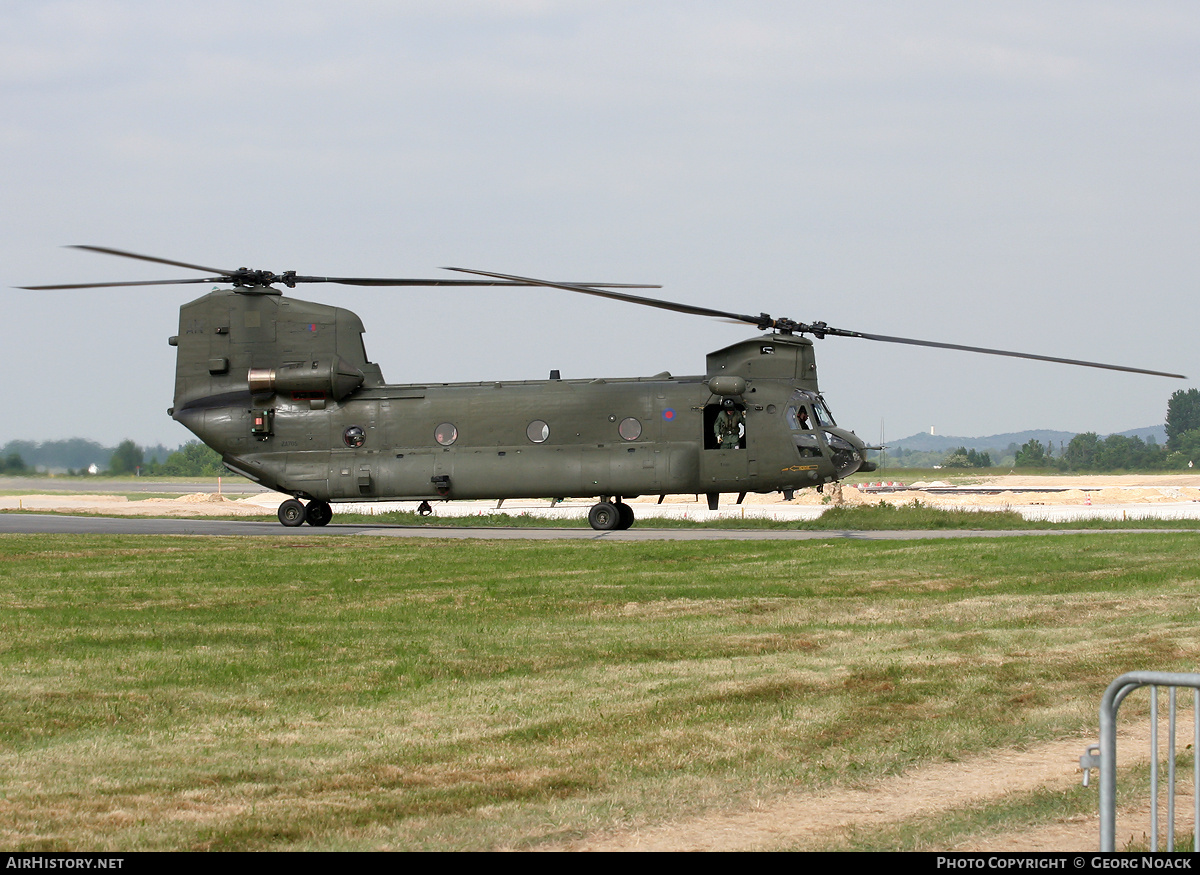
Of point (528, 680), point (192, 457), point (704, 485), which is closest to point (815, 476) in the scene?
point (704, 485)

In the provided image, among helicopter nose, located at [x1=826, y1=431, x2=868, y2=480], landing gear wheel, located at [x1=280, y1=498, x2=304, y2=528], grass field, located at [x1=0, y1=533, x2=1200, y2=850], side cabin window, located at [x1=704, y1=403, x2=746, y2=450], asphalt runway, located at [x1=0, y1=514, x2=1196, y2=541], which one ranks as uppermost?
side cabin window, located at [x1=704, y1=403, x2=746, y2=450]

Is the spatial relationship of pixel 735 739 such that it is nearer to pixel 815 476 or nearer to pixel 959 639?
pixel 959 639

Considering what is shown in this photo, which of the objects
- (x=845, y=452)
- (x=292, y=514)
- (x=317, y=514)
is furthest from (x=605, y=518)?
(x=292, y=514)

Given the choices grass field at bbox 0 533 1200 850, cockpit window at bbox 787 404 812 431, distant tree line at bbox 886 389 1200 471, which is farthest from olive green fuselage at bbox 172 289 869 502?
distant tree line at bbox 886 389 1200 471

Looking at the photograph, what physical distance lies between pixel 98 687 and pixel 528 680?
360 centimetres

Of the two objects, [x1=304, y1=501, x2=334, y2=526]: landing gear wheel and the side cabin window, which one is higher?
the side cabin window

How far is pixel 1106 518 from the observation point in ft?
120

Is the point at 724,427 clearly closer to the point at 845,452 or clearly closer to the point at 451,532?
the point at 845,452

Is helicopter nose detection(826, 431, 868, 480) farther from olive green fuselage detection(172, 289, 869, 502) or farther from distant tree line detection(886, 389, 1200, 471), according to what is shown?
distant tree line detection(886, 389, 1200, 471)

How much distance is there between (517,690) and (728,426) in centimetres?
1930

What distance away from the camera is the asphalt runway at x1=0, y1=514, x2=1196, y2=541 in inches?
1140

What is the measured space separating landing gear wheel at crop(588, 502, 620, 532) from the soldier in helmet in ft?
11.6

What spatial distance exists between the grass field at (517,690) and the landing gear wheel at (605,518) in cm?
1140

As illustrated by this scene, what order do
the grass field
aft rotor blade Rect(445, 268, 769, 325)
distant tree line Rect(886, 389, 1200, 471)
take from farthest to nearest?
distant tree line Rect(886, 389, 1200, 471) < aft rotor blade Rect(445, 268, 769, 325) < the grass field
